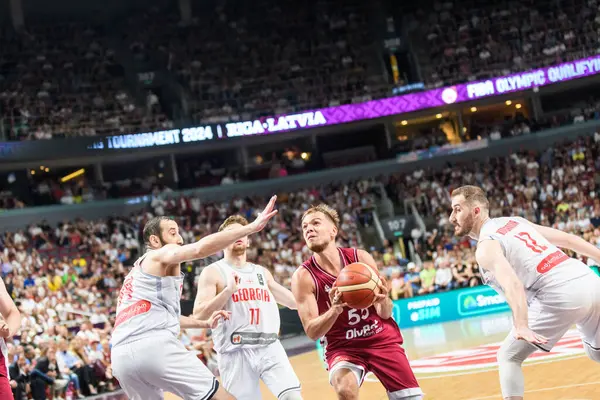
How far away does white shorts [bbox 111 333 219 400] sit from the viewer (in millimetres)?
5730

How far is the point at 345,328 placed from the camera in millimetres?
5766

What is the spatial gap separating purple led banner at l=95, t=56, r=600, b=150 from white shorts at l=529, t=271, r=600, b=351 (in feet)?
78.6

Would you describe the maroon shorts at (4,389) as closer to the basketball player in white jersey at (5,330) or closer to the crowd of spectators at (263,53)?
the basketball player in white jersey at (5,330)

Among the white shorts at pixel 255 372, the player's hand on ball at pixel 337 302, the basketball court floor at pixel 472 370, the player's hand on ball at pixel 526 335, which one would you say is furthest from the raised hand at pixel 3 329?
the basketball court floor at pixel 472 370

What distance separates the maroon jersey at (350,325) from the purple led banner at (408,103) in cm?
2376

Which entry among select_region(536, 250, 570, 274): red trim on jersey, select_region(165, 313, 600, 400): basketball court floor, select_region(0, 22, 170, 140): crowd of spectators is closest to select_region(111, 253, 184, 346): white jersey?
select_region(536, 250, 570, 274): red trim on jersey

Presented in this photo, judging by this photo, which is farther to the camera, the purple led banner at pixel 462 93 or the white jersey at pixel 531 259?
the purple led banner at pixel 462 93

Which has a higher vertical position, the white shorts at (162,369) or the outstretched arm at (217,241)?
the outstretched arm at (217,241)

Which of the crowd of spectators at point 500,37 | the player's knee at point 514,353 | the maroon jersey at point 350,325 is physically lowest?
the player's knee at point 514,353

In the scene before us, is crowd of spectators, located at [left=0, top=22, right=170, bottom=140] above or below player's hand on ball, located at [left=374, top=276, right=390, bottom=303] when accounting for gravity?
above

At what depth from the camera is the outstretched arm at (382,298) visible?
5457 millimetres

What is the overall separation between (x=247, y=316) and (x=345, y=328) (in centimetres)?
143

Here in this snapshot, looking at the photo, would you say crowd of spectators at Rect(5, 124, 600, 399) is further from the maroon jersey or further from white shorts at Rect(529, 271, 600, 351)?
white shorts at Rect(529, 271, 600, 351)

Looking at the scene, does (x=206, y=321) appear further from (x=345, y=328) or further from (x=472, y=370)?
(x=472, y=370)
